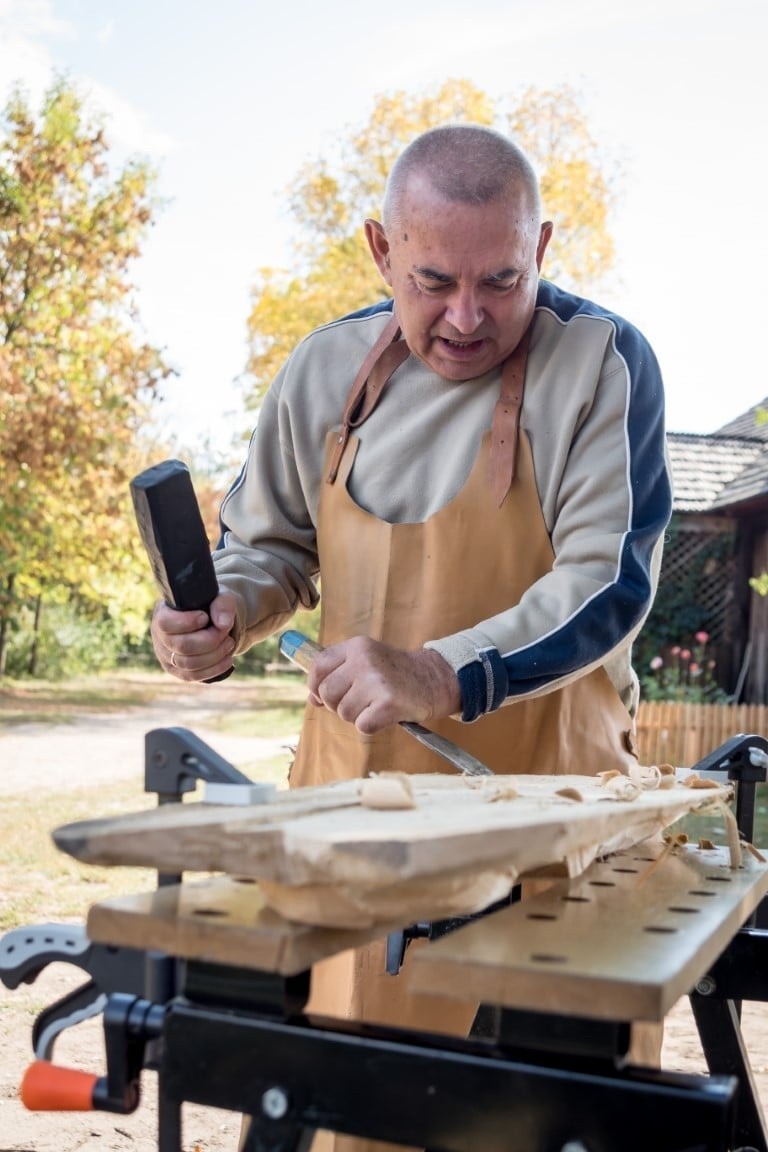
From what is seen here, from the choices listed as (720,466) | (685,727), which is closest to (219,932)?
(685,727)

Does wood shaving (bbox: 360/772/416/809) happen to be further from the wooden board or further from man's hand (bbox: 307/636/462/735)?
man's hand (bbox: 307/636/462/735)

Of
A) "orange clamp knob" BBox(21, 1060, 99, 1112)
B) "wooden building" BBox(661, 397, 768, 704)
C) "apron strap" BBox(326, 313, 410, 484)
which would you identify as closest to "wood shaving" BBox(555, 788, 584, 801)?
"orange clamp knob" BBox(21, 1060, 99, 1112)

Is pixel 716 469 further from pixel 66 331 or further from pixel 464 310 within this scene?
pixel 464 310

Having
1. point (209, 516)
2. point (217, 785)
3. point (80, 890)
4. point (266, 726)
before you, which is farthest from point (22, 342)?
point (217, 785)

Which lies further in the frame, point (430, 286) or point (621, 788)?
point (430, 286)

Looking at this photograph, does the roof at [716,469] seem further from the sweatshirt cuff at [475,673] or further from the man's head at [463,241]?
the sweatshirt cuff at [475,673]

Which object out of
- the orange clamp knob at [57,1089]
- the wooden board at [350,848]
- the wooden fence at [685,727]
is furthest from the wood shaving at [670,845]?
the wooden fence at [685,727]

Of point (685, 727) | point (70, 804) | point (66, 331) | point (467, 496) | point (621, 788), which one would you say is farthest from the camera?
point (66, 331)

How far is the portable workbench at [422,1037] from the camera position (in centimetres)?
108

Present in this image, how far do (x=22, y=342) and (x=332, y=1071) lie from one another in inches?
610

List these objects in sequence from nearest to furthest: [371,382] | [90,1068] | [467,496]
Result: [467,496], [371,382], [90,1068]

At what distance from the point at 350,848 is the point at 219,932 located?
0.18 metres

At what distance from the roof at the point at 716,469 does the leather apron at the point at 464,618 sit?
12.5 metres

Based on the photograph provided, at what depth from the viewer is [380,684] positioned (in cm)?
191
